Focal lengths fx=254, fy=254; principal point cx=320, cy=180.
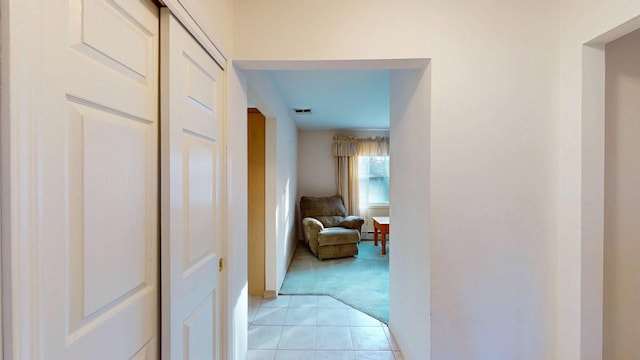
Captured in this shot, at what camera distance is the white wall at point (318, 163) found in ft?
18.8

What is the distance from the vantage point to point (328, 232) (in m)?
4.32

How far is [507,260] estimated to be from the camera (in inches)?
55.0

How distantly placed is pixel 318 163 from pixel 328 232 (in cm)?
190

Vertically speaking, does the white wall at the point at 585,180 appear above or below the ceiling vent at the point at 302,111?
below

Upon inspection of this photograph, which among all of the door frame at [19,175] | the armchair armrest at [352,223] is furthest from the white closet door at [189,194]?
the armchair armrest at [352,223]

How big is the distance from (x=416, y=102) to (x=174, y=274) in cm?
158

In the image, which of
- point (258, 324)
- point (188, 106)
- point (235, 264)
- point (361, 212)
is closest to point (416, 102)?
point (188, 106)

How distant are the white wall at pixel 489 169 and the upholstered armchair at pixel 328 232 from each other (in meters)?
2.92

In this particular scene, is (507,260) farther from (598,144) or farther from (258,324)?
(258,324)

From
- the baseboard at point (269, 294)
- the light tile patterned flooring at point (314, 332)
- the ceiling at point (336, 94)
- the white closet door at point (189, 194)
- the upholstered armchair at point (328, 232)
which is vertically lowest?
the light tile patterned flooring at point (314, 332)

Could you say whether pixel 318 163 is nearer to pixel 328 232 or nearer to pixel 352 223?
pixel 352 223

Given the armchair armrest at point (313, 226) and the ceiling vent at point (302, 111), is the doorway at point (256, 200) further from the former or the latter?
the armchair armrest at point (313, 226)

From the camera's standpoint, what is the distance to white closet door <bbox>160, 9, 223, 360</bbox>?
89cm

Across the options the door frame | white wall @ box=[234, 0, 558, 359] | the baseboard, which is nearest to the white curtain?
the baseboard
